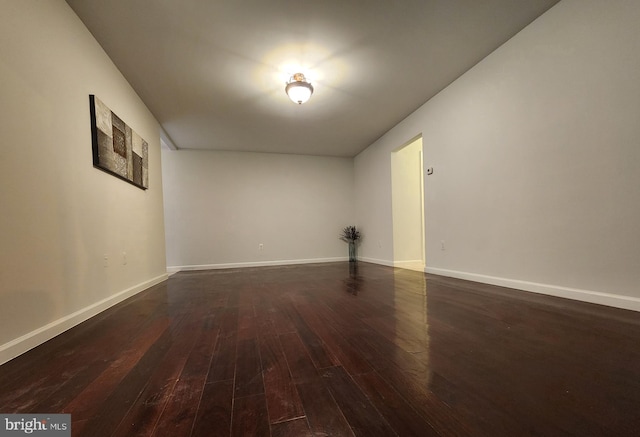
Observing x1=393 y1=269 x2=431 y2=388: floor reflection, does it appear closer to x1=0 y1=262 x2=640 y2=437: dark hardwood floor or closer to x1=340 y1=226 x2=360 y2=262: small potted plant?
x1=0 y1=262 x2=640 y2=437: dark hardwood floor

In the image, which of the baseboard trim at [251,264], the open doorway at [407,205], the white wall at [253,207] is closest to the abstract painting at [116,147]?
the white wall at [253,207]

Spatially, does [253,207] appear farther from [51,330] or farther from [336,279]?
[51,330]

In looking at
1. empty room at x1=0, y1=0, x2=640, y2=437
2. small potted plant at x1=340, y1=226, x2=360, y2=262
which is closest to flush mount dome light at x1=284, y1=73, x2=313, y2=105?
empty room at x1=0, y1=0, x2=640, y2=437

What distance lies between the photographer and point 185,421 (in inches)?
31.1

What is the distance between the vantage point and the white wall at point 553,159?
70.1 inches

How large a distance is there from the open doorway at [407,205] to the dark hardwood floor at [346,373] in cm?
283

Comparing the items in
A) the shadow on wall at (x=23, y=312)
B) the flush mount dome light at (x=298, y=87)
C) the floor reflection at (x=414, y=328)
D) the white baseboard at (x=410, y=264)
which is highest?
the flush mount dome light at (x=298, y=87)

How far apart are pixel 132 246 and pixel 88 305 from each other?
99 centimetres

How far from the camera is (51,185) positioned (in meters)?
→ 1.66

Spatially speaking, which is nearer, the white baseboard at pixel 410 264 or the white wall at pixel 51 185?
the white wall at pixel 51 185

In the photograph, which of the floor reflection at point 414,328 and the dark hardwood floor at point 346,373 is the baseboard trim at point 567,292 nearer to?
the dark hardwood floor at point 346,373

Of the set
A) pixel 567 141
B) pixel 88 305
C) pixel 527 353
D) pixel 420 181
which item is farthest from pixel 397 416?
pixel 420 181

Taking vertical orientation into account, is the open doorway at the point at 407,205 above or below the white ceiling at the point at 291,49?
below

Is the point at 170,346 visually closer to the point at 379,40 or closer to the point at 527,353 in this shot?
the point at 527,353
